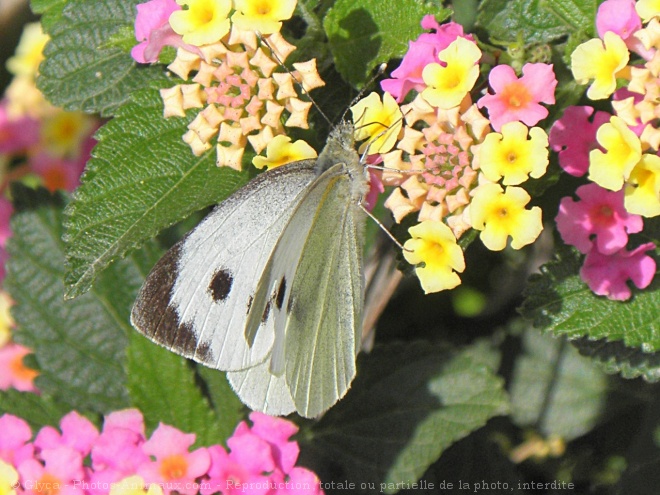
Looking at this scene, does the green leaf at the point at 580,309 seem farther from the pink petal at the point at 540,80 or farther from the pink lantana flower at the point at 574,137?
the pink petal at the point at 540,80

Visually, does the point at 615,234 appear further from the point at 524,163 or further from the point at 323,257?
the point at 323,257

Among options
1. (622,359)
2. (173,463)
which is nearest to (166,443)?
(173,463)

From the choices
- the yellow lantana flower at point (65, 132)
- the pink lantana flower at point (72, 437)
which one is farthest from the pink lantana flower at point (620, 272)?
the yellow lantana flower at point (65, 132)

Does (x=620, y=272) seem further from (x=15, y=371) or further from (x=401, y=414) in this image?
(x=15, y=371)

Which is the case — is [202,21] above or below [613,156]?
above

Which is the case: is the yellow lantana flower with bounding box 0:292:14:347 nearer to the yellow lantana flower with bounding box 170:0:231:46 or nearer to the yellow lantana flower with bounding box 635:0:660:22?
the yellow lantana flower with bounding box 170:0:231:46

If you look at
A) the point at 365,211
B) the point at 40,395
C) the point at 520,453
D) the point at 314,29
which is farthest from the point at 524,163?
the point at 40,395

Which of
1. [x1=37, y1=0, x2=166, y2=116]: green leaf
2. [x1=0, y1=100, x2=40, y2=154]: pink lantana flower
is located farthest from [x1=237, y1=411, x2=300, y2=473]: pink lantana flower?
[x1=0, y1=100, x2=40, y2=154]: pink lantana flower
